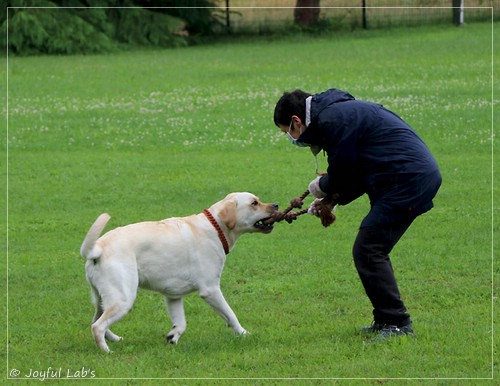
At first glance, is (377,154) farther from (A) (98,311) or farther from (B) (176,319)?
(A) (98,311)

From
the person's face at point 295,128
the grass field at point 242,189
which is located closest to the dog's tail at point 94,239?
the grass field at point 242,189

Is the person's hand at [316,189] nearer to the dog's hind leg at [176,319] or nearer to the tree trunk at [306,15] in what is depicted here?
the dog's hind leg at [176,319]

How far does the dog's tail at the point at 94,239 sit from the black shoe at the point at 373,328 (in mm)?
1897

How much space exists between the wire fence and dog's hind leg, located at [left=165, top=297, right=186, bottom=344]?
24.8m

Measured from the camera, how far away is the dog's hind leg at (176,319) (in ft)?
23.5

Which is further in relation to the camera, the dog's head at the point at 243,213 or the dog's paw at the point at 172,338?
the dog's head at the point at 243,213

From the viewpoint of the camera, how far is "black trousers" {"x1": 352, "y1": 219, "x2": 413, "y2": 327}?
275 inches

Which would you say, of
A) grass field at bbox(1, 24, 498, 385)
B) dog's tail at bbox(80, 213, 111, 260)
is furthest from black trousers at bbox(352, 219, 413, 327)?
dog's tail at bbox(80, 213, 111, 260)

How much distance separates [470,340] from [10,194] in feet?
26.0

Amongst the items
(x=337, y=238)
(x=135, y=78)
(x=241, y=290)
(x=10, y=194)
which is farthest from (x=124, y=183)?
(x=135, y=78)

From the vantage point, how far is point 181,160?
1532 cm

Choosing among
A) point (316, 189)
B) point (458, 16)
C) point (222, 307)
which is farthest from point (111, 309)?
point (458, 16)

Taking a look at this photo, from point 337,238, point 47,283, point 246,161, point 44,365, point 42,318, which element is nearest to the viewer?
point 44,365

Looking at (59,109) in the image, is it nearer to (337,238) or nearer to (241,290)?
(337,238)
